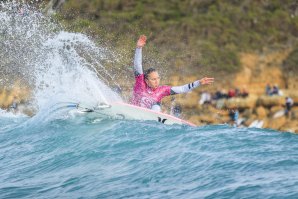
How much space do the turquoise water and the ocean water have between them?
0.01m

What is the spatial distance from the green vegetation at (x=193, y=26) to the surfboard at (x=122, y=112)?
23.0m

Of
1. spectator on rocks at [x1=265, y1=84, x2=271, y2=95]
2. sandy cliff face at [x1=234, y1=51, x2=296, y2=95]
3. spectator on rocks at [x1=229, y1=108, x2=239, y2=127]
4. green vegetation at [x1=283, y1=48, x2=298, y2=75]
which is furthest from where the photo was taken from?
green vegetation at [x1=283, y1=48, x2=298, y2=75]

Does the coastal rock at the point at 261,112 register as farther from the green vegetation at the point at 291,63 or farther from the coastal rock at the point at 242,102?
the green vegetation at the point at 291,63

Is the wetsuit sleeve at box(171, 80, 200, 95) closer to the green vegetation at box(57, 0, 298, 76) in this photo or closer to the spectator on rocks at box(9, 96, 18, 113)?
the spectator on rocks at box(9, 96, 18, 113)

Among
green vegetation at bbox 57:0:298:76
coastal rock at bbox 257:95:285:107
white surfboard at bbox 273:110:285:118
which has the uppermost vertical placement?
green vegetation at bbox 57:0:298:76

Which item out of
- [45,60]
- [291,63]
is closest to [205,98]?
[291,63]

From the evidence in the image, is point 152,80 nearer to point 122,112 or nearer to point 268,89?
point 122,112

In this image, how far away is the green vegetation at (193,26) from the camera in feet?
117

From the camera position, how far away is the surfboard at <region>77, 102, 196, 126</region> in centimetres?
1047

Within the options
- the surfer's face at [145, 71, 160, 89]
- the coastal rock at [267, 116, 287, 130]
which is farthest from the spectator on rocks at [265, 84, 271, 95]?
the surfer's face at [145, 71, 160, 89]

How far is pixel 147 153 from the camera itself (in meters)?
8.20

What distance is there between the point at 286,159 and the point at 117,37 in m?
29.8

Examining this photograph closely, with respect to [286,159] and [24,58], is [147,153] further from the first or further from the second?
[24,58]

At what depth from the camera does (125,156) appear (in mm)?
8125
